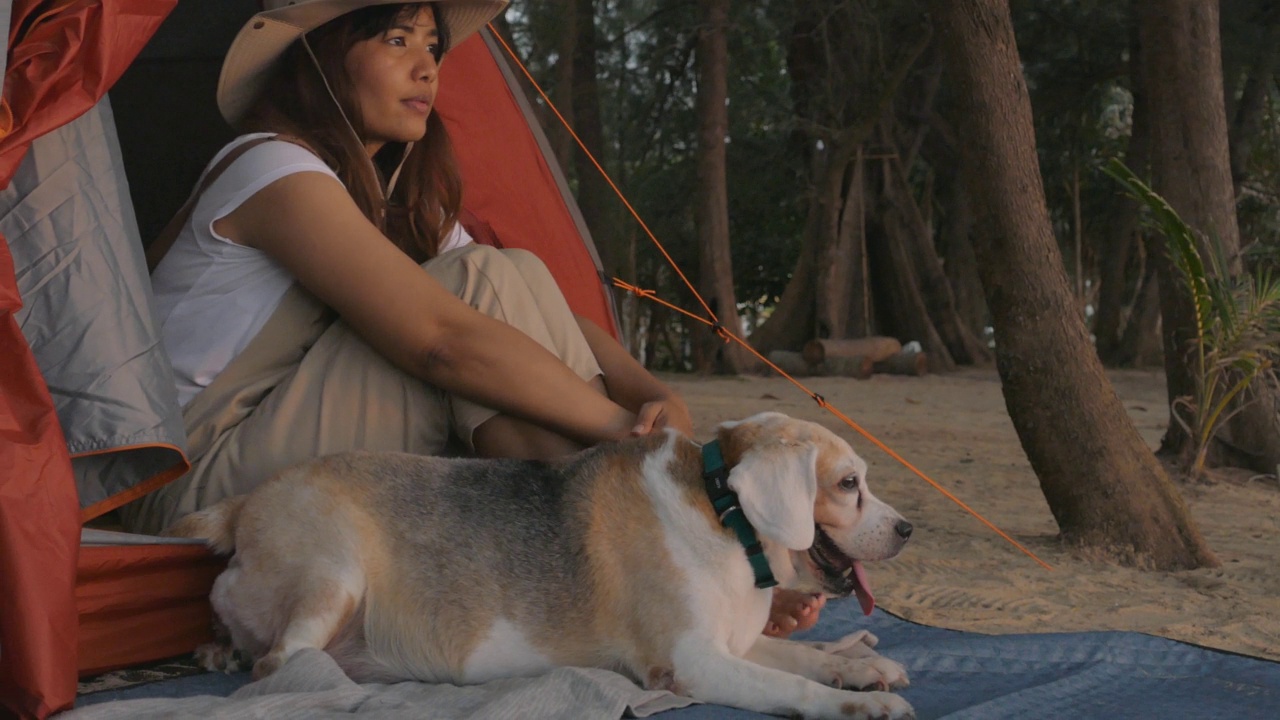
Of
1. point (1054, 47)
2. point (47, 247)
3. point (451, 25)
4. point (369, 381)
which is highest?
point (1054, 47)

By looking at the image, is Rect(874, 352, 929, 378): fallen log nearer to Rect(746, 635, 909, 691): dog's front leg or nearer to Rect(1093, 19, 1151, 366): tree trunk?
Rect(1093, 19, 1151, 366): tree trunk

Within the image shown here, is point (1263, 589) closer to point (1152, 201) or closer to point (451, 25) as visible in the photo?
point (1152, 201)

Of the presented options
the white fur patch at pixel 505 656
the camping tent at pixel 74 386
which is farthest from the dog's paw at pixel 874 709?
the camping tent at pixel 74 386

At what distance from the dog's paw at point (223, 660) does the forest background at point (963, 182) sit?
3280mm

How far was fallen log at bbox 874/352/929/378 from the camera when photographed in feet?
45.4

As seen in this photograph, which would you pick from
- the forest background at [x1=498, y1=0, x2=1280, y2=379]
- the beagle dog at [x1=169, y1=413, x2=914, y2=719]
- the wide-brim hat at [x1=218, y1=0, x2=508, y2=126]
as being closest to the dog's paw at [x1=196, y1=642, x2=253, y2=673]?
the beagle dog at [x1=169, y1=413, x2=914, y2=719]

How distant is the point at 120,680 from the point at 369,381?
2.83ft

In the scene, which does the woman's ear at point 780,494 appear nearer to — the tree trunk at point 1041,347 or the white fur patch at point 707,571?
the white fur patch at point 707,571

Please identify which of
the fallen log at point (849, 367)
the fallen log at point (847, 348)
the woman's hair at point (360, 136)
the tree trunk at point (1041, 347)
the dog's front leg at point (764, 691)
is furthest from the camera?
the fallen log at point (847, 348)

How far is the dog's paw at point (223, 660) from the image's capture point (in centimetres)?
270

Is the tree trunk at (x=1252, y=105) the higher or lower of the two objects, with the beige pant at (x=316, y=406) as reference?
higher

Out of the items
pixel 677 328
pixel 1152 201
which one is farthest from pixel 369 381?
pixel 677 328

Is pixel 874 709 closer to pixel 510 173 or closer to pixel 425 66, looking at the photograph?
pixel 425 66

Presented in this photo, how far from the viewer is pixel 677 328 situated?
782 inches
